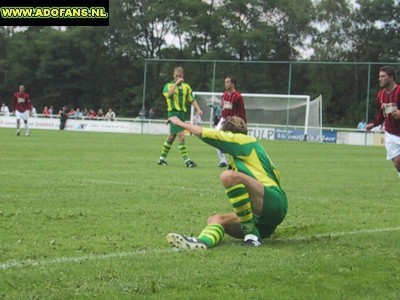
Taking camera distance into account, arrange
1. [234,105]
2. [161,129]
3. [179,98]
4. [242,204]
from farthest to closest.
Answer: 1. [161,129]
2. [179,98]
3. [234,105]
4. [242,204]

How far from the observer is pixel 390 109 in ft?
36.6

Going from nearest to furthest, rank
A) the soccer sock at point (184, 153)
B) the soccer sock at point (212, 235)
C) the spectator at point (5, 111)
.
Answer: the soccer sock at point (212, 235) → the soccer sock at point (184, 153) → the spectator at point (5, 111)

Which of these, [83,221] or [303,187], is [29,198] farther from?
[303,187]

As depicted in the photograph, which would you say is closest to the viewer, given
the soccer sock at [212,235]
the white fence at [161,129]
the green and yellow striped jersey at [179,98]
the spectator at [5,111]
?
the soccer sock at [212,235]

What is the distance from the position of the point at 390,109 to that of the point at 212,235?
5.44m

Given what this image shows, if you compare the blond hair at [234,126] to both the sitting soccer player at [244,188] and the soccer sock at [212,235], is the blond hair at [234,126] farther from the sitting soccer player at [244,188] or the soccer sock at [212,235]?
the soccer sock at [212,235]

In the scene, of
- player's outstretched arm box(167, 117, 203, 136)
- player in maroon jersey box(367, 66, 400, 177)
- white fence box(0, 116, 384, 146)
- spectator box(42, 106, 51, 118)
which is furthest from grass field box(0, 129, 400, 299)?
spectator box(42, 106, 51, 118)

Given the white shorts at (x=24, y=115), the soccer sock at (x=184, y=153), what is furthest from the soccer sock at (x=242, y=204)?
the white shorts at (x=24, y=115)

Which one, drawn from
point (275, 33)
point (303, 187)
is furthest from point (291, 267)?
point (275, 33)

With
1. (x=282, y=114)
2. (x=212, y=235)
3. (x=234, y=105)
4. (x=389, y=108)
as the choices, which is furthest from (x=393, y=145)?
(x=282, y=114)

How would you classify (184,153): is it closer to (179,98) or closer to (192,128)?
(179,98)

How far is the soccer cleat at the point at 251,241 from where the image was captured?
22.0ft

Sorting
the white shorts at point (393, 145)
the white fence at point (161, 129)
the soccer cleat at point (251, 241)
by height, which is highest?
the white shorts at point (393, 145)

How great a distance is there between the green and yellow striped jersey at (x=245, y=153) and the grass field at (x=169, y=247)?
64 cm
